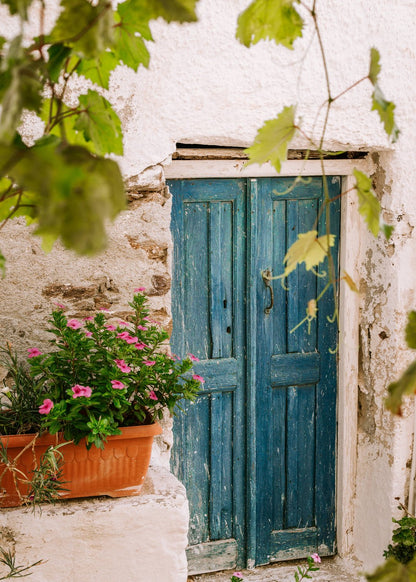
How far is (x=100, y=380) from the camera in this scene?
2363mm

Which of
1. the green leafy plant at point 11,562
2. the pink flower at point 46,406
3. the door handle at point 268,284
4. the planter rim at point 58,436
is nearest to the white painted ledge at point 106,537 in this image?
the green leafy plant at point 11,562

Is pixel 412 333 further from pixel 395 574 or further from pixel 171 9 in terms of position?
pixel 171 9

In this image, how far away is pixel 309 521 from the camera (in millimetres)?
3629

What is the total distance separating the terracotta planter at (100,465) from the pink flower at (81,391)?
0.21 metres

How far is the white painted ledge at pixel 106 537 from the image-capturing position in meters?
2.38

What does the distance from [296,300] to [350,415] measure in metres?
0.68

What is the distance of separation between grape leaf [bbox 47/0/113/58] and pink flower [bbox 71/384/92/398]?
5.22ft

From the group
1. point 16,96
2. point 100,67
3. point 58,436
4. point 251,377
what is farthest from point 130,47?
point 251,377

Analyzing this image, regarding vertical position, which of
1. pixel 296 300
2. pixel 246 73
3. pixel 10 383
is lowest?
pixel 10 383

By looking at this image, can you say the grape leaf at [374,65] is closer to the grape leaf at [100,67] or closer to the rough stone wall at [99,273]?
the grape leaf at [100,67]

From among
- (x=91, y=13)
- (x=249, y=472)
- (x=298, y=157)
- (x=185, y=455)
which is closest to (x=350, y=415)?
(x=249, y=472)

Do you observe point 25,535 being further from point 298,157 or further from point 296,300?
point 298,157

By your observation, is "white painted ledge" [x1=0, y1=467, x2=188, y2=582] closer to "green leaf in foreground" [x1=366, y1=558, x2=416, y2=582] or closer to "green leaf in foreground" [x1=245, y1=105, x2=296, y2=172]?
"green leaf in foreground" [x1=245, y1=105, x2=296, y2=172]

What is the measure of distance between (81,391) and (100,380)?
0.15m
